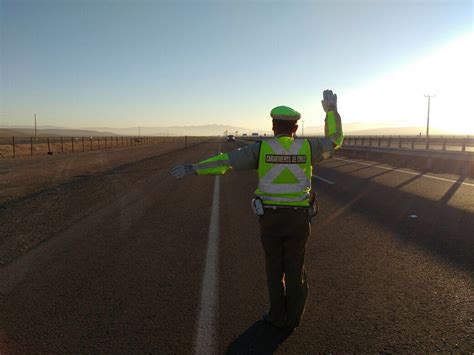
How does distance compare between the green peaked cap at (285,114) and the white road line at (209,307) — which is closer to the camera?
the white road line at (209,307)

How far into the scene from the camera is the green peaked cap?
3.59 meters

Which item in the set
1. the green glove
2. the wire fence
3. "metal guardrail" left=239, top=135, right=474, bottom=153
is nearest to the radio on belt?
the green glove

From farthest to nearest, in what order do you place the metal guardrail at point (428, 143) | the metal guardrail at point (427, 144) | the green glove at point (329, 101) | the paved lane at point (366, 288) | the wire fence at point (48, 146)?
the wire fence at point (48, 146), the metal guardrail at point (428, 143), the metal guardrail at point (427, 144), the green glove at point (329, 101), the paved lane at point (366, 288)

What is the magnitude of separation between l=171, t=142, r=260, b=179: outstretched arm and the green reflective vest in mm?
90

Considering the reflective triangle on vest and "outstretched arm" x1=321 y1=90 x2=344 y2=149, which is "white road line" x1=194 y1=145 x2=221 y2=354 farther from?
"outstretched arm" x1=321 y1=90 x2=344 y2=149

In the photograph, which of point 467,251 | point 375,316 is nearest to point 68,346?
point 375,316

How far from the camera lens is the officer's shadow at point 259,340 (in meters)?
3.18

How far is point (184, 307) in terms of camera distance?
395 cm

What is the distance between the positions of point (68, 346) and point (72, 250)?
2.98m

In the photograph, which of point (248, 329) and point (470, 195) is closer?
point (248, 329)

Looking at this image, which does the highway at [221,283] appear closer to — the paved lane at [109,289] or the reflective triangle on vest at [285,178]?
the paved lane at [109,289]

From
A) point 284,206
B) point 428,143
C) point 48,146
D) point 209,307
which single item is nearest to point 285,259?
point 284,206

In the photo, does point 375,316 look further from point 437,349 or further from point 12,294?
point 12,294

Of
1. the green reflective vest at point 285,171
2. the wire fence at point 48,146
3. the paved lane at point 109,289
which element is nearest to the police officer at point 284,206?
the green reflective vest at point 285,171
